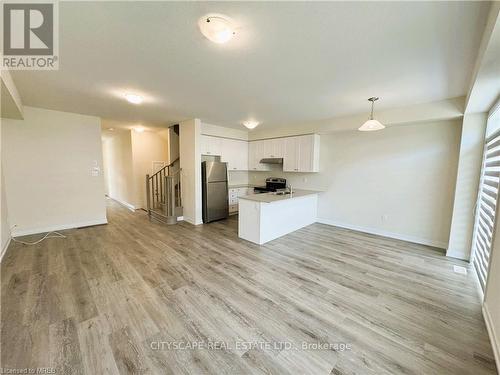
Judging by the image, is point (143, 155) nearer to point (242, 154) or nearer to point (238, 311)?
point (242, 154)

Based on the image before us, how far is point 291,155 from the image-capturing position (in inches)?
212

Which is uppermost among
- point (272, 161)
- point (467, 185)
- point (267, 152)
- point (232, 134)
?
point (232, 134)

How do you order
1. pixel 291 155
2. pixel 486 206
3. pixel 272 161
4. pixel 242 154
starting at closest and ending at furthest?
pixel 486 206, pixel 291 155, pixel 272 161, pixel 242 154

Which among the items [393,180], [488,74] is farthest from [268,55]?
[393,180]

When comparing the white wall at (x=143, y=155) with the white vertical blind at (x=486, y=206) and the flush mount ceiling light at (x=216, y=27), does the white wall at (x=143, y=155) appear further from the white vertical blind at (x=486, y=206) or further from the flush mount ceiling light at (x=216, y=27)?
the white vertical blind at (x=486, y=206)

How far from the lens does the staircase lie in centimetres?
511

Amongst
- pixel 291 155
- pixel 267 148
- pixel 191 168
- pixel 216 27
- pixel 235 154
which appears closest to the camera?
pixel 216 27

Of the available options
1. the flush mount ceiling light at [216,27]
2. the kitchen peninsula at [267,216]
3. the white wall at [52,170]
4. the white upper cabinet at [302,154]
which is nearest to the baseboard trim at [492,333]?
the kitchen peninsula at [267,216]

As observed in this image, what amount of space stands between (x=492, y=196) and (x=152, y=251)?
482cm

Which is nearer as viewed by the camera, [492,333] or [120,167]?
[492,333]

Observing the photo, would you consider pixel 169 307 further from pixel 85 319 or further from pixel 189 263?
pixel 189 263

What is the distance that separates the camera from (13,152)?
3754 millimetres

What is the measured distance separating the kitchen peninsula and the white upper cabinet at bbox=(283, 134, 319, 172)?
914mm

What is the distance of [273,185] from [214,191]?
1.85 metres
